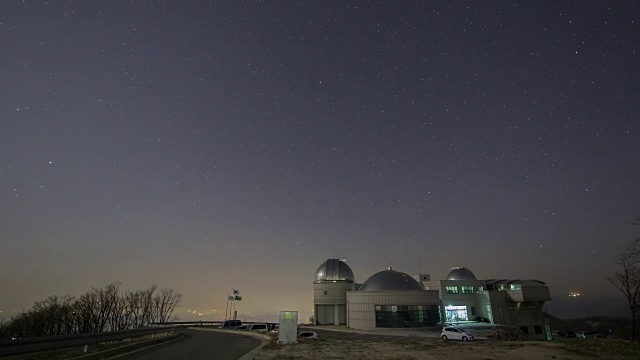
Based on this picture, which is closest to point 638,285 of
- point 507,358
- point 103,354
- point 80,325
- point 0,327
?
point 507,358

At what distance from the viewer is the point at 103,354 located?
17.2m

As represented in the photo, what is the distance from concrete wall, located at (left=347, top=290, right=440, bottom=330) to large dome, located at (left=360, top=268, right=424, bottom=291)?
4089mm

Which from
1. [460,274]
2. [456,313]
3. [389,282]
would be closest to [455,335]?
[389,282]

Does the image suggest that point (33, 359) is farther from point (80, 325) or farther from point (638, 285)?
point (80, 325)

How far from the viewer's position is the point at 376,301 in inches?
2537

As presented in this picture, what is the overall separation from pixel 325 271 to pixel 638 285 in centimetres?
5819

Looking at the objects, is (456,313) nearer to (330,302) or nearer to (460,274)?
(460,274)

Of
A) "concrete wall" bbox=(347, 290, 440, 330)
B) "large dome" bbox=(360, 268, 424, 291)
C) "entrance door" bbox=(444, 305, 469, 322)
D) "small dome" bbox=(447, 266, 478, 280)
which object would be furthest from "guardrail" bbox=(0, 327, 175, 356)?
"small dome" bbox=(447, 266, 478, 280)

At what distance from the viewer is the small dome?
90.6 metres

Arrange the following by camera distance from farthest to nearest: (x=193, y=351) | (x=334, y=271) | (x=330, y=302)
A: (x=334, y=271) < (x=330, y=302) < (x=193, y=351)

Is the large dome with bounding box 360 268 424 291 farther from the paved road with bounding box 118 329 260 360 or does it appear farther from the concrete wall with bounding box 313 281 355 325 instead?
the paved road with bounding box 118 329 260 360

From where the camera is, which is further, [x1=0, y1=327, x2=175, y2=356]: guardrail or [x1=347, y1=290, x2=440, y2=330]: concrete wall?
[x1=347, y1=290, x2=440, y2=330]: concrete wall

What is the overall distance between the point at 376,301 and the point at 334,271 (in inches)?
929

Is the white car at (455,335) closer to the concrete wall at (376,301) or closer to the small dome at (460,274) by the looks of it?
the concrete wall at (376,301)
